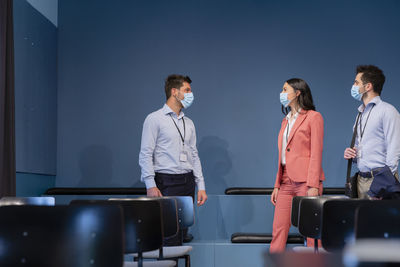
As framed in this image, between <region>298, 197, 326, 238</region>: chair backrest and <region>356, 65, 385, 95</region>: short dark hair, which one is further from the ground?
<region>356, 65, 385, 95</region>: short dark hair

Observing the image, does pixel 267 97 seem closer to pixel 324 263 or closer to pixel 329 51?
pixel 329 51

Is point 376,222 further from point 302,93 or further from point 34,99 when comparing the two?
point 34,99

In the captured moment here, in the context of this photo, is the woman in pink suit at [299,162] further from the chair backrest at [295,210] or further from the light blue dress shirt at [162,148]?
the light blue dress shirt at [162,148]

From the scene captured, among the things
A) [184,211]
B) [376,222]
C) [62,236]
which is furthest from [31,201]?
[376,222]

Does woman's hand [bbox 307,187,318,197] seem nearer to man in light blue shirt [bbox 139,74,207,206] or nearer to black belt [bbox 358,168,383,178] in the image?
black belt [bbox 358,168,383,178]

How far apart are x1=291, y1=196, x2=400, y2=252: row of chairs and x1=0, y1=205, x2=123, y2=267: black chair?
0.86 metres

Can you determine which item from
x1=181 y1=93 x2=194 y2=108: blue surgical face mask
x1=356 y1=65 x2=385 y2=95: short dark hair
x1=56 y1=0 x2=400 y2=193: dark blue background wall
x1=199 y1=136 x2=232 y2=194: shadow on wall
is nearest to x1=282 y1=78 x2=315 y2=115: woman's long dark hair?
x1=356 y1=65 x2=385 y2=95: short dark hair

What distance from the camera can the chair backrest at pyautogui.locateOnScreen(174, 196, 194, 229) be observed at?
379 centimetres

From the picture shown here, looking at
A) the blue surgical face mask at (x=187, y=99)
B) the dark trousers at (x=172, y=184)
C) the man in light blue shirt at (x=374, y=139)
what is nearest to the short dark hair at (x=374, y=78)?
the man in light blue shirt at (x=374, y=139)

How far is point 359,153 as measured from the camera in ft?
12.1

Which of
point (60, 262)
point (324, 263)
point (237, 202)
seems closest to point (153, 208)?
point (60, 262)

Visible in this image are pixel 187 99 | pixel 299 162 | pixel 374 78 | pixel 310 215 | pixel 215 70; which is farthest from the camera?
pixel 215 70

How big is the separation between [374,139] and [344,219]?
1.24m

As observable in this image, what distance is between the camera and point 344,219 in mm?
2564
